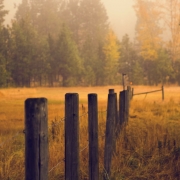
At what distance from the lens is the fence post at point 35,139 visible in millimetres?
2227

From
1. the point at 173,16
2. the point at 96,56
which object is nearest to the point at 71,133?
the point at 173,16

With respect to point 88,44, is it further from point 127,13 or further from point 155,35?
point 127,13

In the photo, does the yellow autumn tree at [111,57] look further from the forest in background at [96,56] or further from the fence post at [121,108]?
the fence post at [121,108]

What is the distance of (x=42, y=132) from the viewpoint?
7.57 ft

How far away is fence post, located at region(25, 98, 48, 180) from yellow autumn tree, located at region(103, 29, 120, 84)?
42287 mm

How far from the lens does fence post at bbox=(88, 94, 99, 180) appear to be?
4.05 metres

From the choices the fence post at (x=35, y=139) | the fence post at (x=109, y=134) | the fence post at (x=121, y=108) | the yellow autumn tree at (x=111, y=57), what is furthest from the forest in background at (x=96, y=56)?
the fence post at (x=35, y=139)

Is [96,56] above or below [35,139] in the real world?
above

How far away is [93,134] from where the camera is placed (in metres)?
4.13

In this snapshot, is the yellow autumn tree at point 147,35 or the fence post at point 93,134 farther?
the yellow autumn tree at point 147,35

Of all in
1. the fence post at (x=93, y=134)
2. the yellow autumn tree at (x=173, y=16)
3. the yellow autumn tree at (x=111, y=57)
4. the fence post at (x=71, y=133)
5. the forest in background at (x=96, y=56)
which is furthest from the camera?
the yellow autumn tree at (x=111, y=57)

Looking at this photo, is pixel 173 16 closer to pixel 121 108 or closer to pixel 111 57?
pixel 111 57

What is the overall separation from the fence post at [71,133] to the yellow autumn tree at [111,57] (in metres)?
41.3

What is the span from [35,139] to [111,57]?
43.5 m
